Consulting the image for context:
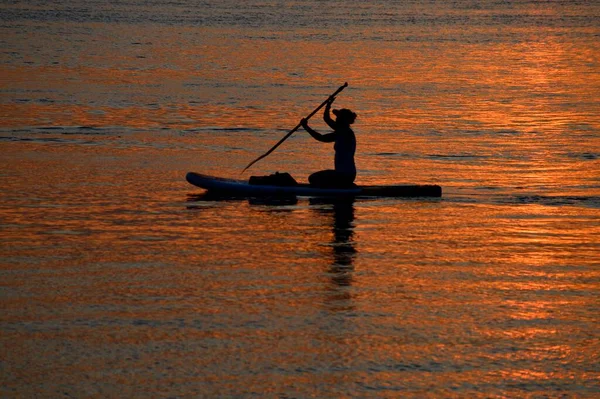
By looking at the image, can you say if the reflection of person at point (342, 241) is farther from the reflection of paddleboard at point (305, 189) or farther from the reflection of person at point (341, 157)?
the reflection of person at point (341, 157)

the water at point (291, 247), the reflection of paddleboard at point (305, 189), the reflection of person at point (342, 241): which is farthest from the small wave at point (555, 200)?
the reflection of person at point (342, 241)

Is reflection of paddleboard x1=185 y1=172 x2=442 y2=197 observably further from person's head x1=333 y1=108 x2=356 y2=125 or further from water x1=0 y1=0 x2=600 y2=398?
person's head x1=333 y1=108 x2=356 y2=125

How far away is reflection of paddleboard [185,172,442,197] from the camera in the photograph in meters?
18.2

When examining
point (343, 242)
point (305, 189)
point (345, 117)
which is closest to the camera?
point (343, 242)

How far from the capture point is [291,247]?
15109mm

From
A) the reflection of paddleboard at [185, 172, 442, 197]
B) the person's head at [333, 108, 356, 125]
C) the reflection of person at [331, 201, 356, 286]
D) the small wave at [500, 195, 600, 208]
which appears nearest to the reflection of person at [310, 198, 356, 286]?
the reflection of person at [331, 201, 356, 286]

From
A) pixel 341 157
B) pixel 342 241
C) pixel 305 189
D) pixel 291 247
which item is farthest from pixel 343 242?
pixel 341 157

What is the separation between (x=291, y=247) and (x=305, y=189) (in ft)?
10.5

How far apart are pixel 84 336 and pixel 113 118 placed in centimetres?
1723

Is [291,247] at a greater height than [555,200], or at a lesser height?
lesser

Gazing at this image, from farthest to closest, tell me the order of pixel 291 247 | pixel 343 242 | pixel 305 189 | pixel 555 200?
1. pixel 555 200
2. pixel 305 189
3. pixel 343 242
4. pixel 291 247

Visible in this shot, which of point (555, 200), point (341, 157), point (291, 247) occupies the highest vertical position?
point (341, 157)

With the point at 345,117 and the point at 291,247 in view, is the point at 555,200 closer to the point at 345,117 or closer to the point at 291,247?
the point at 345,117

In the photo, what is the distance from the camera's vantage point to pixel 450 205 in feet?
59.8
